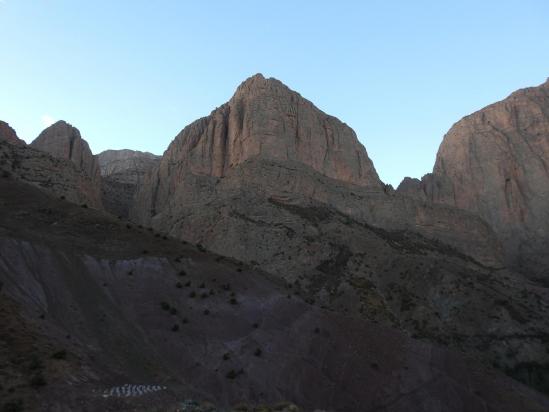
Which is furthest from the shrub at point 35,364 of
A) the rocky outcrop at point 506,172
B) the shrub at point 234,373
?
the rocky outcrop at point 506,172

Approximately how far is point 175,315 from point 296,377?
6197mm

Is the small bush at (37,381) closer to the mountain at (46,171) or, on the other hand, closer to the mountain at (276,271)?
the mountain at (276,271)

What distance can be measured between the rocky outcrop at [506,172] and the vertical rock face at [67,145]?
2172 inches

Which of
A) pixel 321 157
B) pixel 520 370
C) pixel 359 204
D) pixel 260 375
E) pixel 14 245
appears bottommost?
pixel 520 370

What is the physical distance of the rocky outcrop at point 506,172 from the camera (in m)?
99.6

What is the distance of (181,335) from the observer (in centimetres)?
2547

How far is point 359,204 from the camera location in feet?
258

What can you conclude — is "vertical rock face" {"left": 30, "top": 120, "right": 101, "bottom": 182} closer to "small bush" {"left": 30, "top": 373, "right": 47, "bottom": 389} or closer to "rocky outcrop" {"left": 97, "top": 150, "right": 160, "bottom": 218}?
"rocky outcrop" {"left": 97, "top": 150, "right": 160, "bottom": 218}

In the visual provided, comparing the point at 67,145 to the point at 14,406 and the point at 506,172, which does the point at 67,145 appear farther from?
the point at 14,406

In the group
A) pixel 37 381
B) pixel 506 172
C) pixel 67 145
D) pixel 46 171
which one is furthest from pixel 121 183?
pixel 37 381

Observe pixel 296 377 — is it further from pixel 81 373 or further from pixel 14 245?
pixel 14 245

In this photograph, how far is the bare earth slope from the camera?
19.5m

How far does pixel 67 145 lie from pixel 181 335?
2708 inches

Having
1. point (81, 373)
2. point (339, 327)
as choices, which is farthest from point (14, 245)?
point (339, 327)
